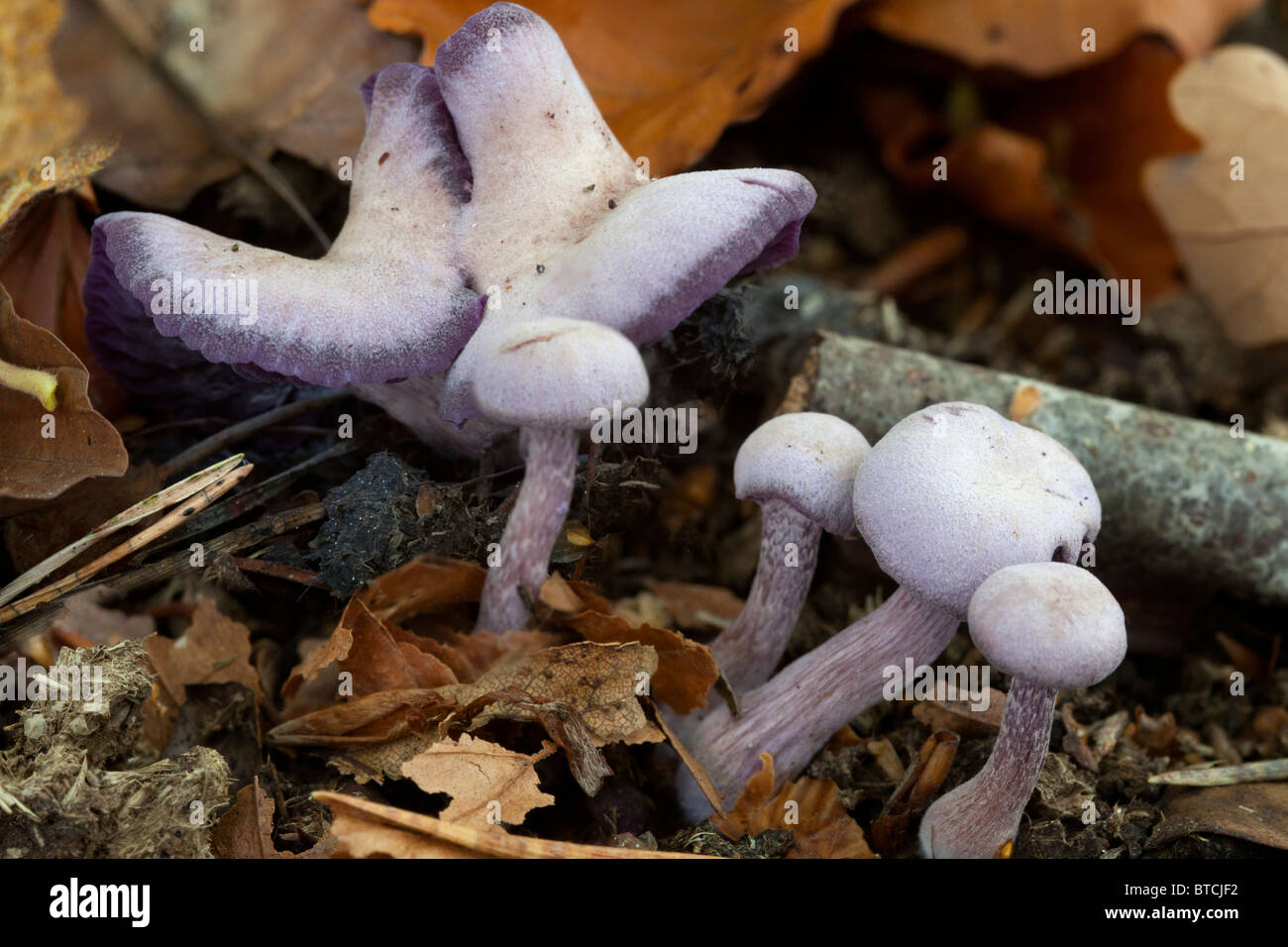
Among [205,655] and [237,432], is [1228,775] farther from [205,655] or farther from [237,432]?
[237,432]

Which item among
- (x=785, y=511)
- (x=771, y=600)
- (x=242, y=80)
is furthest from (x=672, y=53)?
(x=771, y=600)

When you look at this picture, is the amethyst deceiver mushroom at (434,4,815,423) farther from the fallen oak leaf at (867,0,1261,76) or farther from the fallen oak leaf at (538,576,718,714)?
the fallen oak leaf at (867,0,1261,76)

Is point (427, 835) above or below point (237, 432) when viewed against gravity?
below

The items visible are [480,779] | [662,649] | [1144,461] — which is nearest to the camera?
[480,779]

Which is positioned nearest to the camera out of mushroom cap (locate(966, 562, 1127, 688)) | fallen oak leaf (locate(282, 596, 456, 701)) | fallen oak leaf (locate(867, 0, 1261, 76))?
mushroom cap (locate(966, 562, 1127, 688))

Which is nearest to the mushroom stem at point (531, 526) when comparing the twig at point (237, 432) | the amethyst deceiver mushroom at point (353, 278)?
the amethyst deceiver mushroom at point (353, 278)

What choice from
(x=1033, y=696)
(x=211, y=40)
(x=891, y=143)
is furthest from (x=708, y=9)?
(x=1033, y=696)

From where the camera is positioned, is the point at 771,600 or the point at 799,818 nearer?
the point at 799,818

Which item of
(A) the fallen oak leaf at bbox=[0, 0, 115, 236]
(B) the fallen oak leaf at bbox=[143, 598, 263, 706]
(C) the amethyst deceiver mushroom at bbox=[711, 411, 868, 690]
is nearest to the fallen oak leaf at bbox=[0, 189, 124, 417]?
(A) the fallen oak leaf at bbox=[0, 0, 115, 236]
